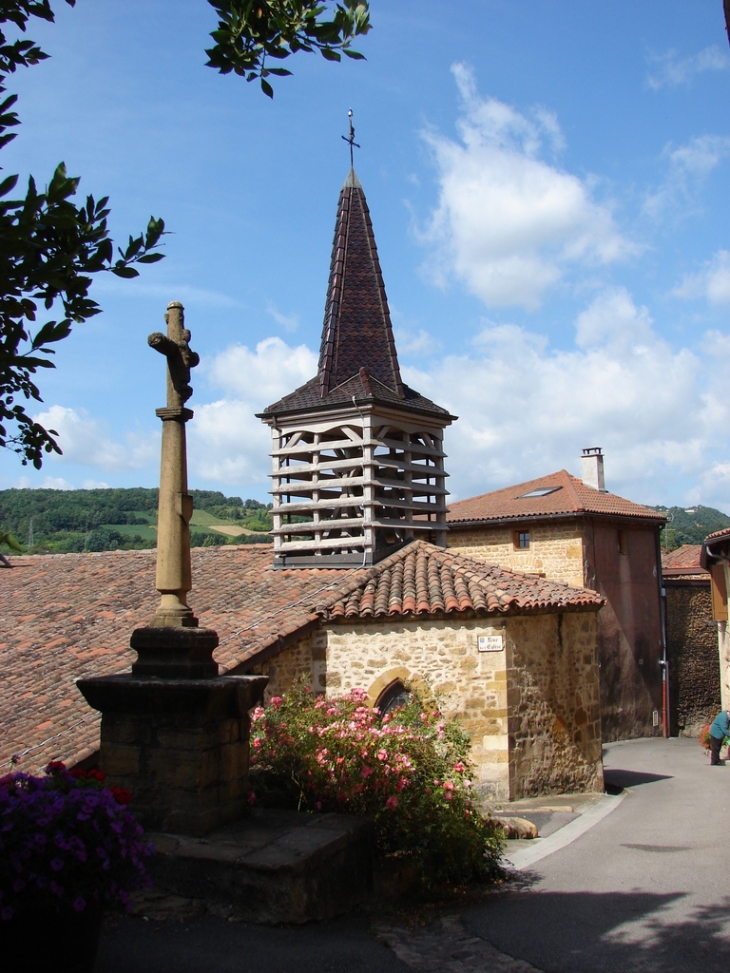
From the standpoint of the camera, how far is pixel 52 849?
12.7 feet

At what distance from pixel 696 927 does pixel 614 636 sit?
21838 millimetres

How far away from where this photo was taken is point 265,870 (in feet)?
16.0

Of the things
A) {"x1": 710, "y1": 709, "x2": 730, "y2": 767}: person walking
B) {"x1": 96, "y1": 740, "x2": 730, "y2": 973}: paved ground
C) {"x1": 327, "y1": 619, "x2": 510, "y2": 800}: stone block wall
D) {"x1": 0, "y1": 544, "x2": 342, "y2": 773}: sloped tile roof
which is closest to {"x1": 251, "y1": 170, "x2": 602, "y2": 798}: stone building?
{"x1": 327, "y1": 619, "x2": 510, "y2": 800}: stone block wall

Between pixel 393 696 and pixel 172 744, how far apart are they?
8.36m

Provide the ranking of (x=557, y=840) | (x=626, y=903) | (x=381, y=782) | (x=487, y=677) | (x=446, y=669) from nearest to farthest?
(x=381, y=782)
(x=626, y=903)
(x=557, y=840)
(x=487, y=677)
(x=446, y=669)

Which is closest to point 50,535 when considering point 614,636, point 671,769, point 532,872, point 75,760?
point 614,636

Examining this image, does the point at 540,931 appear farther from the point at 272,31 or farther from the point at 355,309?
the point at 355,309

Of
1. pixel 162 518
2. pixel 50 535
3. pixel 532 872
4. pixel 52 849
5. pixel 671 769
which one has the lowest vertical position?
pixel 671 769

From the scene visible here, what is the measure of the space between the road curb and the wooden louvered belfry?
5.48 meters

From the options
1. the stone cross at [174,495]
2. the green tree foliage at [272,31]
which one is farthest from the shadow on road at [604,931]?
the green tree foliage at [272,31]

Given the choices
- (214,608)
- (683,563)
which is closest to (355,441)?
(214,608)

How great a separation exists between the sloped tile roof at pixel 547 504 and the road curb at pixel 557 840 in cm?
1357

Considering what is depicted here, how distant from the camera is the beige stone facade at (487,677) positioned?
42.0ft

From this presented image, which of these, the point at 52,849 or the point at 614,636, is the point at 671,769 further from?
the point at 52,849
